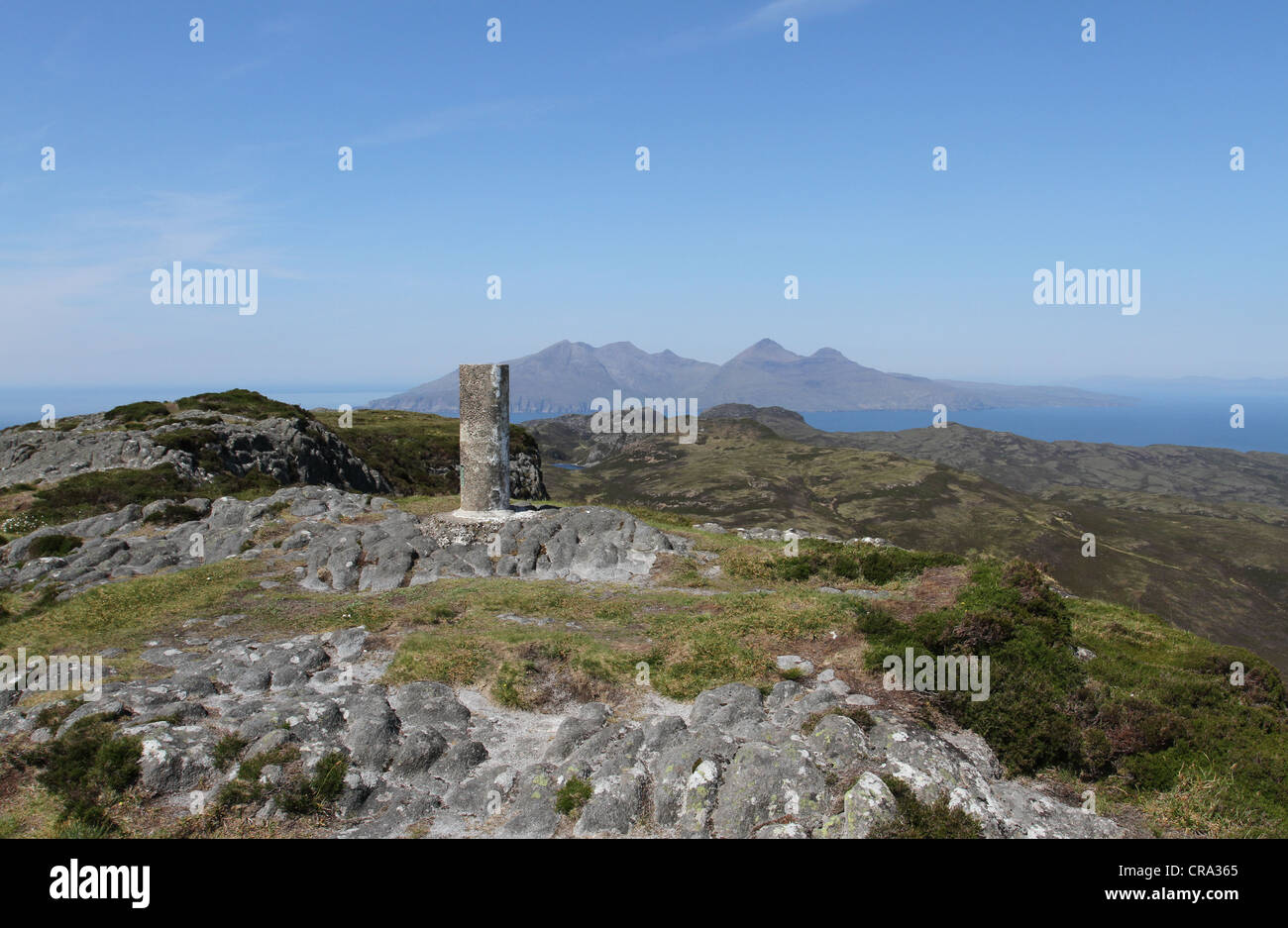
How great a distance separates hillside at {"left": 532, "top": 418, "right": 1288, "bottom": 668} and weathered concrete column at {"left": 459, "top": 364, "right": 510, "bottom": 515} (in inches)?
1872

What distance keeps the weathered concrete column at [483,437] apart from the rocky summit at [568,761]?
1496 cm

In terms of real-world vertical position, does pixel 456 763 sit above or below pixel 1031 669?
below

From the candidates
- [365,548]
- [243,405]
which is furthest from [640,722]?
[243,405]

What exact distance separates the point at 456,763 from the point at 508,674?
3.29 m

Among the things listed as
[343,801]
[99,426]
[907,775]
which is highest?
[99,426]

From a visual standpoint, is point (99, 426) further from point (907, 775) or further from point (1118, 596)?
point (1118, 596)

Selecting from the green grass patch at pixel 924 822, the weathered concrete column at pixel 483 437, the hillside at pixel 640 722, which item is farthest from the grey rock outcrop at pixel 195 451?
the green grass patch at pixel 924 822

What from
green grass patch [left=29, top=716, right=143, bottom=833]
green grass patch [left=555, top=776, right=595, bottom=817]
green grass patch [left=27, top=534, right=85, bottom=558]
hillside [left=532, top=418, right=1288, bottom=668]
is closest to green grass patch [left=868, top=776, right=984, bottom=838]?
green grass patch [left=555, top=776, right=595, bottom=817]

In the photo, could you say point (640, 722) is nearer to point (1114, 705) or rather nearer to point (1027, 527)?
point (1114, 705)

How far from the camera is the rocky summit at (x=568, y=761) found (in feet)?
35.0

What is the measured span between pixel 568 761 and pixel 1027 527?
144 metres

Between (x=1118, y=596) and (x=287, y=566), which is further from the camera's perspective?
(x=1118, y=596)

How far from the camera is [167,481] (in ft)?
135
